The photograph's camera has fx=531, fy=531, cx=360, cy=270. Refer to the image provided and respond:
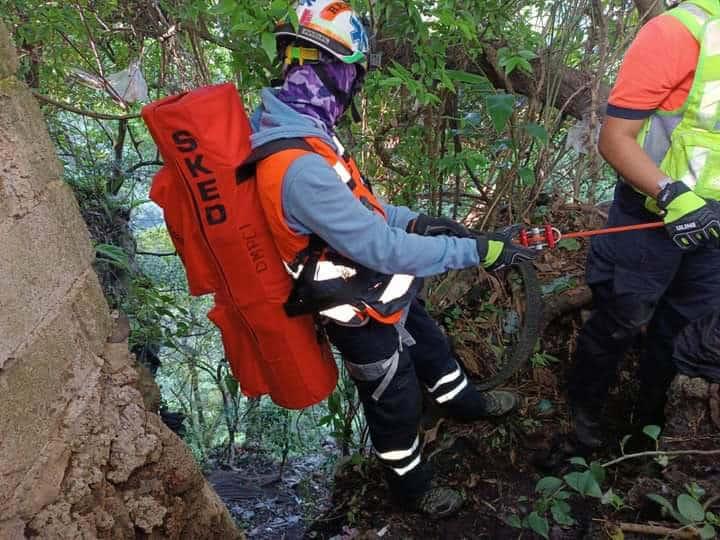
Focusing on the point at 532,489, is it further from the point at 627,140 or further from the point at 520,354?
the point at 627,140

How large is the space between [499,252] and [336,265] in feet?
2.26

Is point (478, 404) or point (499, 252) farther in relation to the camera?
point (478, 404)

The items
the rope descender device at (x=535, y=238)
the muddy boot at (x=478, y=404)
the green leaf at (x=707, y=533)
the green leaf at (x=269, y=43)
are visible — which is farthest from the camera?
the muddy boot at (x=478, y=404)

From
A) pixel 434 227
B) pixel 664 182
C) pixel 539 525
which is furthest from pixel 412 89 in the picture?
pixel 539 525

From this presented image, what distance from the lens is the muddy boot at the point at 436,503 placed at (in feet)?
8.87

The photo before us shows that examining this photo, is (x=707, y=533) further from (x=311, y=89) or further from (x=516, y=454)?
(x=311, y=89)

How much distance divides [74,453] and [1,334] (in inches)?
19.6

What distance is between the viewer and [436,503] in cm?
271

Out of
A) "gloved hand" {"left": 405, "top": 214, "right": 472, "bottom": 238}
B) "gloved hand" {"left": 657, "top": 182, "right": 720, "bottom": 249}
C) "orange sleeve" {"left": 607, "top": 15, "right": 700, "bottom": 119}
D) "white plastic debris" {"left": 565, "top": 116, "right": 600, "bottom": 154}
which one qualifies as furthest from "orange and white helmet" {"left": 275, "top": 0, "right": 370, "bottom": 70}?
"white plastic debris" {"left": 565, "top": 116, "right": 600, "bottom": 154}

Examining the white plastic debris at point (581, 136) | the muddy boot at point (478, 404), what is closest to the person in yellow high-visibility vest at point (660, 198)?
the muddy boot at point (478, 404)

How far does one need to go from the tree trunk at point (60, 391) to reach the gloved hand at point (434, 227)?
1.39 m

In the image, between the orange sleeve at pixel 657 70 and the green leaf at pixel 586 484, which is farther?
the orange sleeve at pixel 657 70

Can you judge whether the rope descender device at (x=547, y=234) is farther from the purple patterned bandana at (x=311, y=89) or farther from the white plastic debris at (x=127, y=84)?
the white plastic debris at (x=127, y=84)

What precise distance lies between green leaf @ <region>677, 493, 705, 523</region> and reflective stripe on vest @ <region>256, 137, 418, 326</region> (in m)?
1.20
